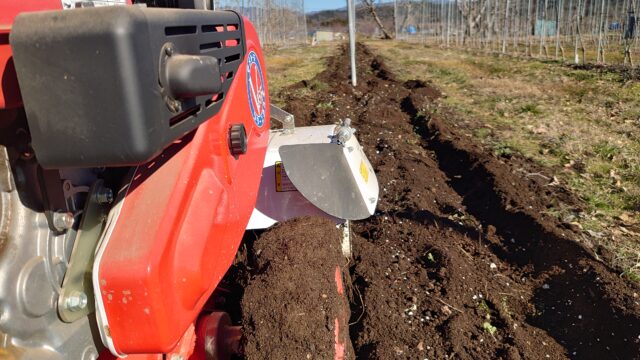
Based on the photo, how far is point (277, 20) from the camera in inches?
1291

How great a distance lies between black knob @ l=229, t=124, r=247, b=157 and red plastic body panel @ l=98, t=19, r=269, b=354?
0.03 m

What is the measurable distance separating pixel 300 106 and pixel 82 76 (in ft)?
26.0

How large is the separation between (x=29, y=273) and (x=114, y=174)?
42 centimetres

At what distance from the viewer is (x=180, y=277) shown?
1.48 meters

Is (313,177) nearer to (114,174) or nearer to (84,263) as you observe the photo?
(114,174)

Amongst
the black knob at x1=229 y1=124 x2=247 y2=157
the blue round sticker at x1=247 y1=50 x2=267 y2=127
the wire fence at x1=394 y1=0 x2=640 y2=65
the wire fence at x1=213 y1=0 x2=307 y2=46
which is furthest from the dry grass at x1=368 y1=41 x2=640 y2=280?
Result: the wire fence at x1=213 y1=0 x2=307 y2=46

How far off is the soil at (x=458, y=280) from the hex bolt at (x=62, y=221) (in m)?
1.09

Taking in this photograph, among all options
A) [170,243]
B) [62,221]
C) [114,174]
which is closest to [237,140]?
[114,174]

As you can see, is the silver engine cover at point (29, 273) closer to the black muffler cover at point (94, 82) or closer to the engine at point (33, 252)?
the engine at point (33, 252)

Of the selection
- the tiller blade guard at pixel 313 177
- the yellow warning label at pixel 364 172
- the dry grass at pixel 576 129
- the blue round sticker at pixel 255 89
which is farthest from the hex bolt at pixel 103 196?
the dry grass at pixel 576 129

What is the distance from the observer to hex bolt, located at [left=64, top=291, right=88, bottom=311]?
1.36 meters

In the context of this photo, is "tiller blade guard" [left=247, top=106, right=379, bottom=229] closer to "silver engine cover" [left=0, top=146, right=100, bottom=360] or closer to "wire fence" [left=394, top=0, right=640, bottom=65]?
"silver engine cover" [left=0, top=146, right=100, bottom=360]

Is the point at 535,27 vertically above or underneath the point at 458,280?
above

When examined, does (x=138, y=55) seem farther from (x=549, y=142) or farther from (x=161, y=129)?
(x=549, y=142)
